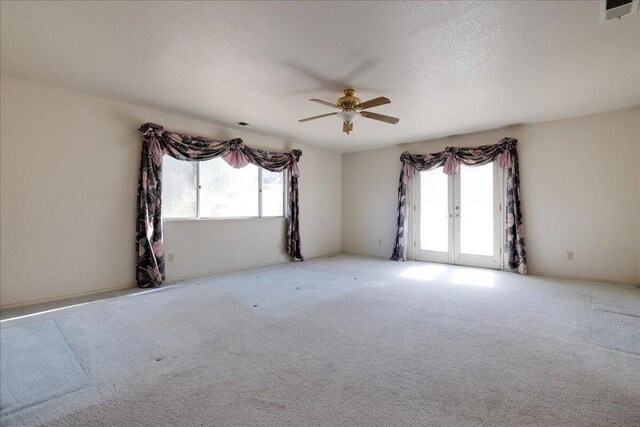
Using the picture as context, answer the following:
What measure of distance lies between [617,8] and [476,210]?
11.9ft

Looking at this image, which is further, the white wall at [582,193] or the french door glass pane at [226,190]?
the french door glass pane at [226,190]

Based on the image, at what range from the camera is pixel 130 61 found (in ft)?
8.96

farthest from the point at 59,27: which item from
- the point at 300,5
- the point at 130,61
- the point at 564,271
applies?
the point at 564,271

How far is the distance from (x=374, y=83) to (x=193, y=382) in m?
3.10

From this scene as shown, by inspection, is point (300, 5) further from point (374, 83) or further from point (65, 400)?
point (65, 400)

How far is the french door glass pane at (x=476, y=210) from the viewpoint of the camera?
5088mm

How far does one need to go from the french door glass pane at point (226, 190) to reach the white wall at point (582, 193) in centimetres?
405

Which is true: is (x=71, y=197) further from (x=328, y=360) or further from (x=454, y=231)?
(x=454, y=231)

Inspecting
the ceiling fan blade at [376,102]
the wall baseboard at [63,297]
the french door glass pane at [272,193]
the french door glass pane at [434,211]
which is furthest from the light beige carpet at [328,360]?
the french door glass pane at [272,193]

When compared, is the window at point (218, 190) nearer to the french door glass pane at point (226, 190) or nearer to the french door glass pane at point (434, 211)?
the french door glass pane at point (226, 190)

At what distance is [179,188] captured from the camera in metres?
4.44

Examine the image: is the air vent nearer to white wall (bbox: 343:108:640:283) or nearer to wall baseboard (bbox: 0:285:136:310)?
white wall (bbox: 343:108:640:283)

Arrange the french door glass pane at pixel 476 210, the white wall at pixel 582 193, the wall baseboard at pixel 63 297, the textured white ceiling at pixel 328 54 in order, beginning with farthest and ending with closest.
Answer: the french door glass pane at pixel 476 210 → the white wall at pixel 582 193 → the wall baseboard at pixel 63 297 → the textured white ceiling at pixel 328 54

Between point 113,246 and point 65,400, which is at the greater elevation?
point 113,246
